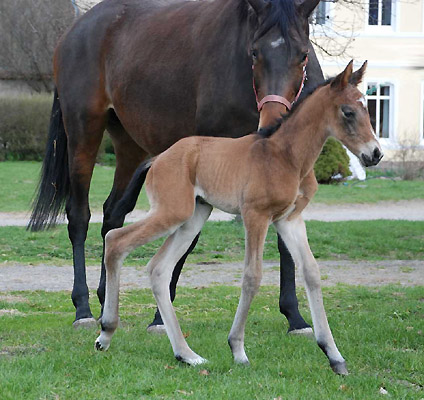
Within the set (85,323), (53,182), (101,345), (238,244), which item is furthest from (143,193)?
(101,345)

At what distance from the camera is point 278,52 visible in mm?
5289

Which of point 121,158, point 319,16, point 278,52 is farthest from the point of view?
point 319,16

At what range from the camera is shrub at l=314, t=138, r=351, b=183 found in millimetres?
19594

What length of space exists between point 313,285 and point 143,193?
13.2 meters

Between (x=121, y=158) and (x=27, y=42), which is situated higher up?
(x=121, y=158)

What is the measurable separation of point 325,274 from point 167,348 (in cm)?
450

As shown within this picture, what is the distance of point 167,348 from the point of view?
5.22m

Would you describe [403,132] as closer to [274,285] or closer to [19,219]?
[19,219]

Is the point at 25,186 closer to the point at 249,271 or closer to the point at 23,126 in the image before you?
the point at 23,126

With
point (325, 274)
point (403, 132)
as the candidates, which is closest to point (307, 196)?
point (325, 274)

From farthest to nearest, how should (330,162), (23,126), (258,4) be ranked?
(23,126)
(330,162)
(258,4)

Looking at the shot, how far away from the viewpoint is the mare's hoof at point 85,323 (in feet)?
20.8

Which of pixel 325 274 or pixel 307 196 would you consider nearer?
pixel 307 196

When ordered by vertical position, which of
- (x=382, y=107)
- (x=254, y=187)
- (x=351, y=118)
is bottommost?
(x=382, y=107)
